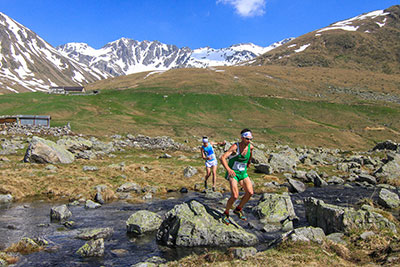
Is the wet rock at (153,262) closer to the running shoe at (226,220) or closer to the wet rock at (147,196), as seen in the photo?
the running shoe at (226,220)

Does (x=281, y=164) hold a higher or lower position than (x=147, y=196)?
higher

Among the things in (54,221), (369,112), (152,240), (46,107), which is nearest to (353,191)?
(152,240)

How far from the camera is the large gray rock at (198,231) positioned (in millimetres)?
11836

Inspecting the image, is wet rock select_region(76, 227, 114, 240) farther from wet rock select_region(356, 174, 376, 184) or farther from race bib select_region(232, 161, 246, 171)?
wet rock select_region(356, 174, 376, 184)

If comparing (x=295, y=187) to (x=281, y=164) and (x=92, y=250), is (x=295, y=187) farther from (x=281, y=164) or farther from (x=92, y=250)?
(x=92, y=250)

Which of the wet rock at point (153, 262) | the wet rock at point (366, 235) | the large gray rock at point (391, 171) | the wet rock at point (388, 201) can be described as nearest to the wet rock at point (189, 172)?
the wet rock at point (388, 201)

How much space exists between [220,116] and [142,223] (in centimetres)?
7313

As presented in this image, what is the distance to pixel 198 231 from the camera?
12.0m

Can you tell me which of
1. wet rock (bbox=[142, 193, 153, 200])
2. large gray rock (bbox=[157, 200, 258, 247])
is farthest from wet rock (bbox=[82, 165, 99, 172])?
large gray rock (bbox=[157, 200, 258, 247])

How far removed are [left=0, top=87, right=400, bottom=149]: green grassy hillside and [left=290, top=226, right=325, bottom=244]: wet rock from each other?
145 ft

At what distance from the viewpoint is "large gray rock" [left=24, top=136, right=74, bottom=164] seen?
27.3 metres

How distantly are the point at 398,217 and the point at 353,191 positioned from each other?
9.17 metres

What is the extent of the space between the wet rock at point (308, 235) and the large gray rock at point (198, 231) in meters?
2.21

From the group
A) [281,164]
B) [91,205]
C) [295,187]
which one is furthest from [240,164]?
[281,164]
